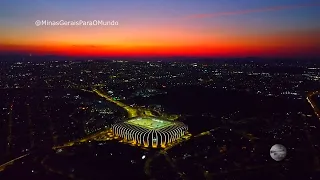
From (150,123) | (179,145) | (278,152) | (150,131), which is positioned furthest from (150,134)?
(278,152)

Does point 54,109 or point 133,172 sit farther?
point 54,109

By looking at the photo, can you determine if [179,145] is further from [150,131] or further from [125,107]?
[125,107]

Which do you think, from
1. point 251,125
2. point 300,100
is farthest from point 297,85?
point 251,125

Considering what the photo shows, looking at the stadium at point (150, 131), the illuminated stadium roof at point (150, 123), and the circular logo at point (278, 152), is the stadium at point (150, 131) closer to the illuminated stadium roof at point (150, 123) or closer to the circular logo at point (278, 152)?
the illuminated stadium roof at point (150, 123)

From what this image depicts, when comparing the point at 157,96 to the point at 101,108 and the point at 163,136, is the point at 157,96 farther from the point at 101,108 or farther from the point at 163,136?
the point at 163,136

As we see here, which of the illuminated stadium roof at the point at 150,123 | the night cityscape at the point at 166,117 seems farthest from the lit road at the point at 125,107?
the illuminated stadium roof at the point at 150,123

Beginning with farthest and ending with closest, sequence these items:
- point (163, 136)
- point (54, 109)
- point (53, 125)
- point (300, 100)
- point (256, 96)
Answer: point (256, 96) < point (300, 100) < point (54, 109) < point (53, 125) < point (163, 136)

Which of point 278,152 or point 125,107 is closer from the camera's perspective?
point 278,152

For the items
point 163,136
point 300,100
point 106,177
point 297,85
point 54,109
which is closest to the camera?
point 106,177
